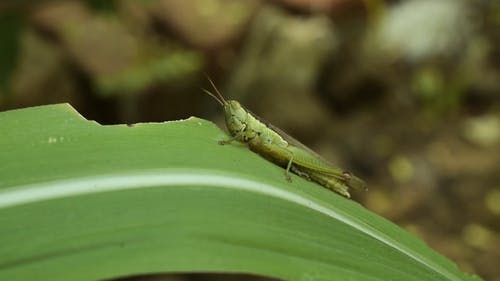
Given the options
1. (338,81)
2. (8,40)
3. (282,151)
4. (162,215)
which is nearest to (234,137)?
(282,151)

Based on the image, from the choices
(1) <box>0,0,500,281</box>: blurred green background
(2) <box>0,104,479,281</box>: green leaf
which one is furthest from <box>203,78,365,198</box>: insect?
(1) <box>0,0,500,281</box>: blurred green background

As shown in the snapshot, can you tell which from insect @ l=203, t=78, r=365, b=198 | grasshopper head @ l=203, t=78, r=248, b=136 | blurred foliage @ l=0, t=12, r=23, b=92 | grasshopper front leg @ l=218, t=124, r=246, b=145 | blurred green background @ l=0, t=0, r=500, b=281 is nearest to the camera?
grasshopper front leg @ l=218, t=124, r=246, b=145

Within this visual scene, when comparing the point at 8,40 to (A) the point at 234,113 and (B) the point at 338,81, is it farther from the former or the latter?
(B) the point at 338,81

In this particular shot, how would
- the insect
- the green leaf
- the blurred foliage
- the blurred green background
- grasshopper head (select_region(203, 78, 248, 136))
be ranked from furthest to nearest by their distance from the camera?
the blurred green background < the blurred foliage < grasshopper head (select_region(203, 78, 248, 136)) < the insect < the green leaf

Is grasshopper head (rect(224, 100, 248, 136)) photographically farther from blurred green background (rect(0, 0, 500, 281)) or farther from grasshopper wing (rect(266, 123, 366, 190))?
blurred green background (rect(0, 0, 500, 281))

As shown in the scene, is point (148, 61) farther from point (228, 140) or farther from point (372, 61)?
point (228, 140)

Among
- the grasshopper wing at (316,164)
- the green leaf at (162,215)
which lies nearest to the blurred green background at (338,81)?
the grasshopper wing at (316,164)
